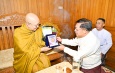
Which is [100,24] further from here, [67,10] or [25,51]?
[25,51]

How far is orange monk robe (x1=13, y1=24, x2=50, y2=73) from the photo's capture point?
1.80 metres

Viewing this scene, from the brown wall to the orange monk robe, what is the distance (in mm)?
1089

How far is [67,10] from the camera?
3.56m

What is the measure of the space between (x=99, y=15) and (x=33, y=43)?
1.87 metres

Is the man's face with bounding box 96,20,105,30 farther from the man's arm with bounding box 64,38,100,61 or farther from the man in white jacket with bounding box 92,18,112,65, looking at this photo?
the man's arm with bounding box 64,38,100,61

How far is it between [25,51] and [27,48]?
0.19 ft

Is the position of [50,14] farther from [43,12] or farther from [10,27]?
[10,27]

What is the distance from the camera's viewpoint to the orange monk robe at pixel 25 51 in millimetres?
1797

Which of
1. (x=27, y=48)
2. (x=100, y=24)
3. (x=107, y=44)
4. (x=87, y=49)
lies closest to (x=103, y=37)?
(x=107, y=44)

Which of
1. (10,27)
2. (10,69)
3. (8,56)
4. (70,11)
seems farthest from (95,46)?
(70,11)

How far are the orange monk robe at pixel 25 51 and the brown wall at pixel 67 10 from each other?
1.09 m

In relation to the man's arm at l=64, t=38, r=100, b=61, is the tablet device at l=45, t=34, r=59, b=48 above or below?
above

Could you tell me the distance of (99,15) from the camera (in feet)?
9.60

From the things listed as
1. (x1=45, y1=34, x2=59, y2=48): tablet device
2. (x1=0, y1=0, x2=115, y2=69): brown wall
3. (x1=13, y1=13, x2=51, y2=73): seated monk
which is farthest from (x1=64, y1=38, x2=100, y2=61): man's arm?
(x1=0, y1=0, x2=115, y2=69): brown wall
